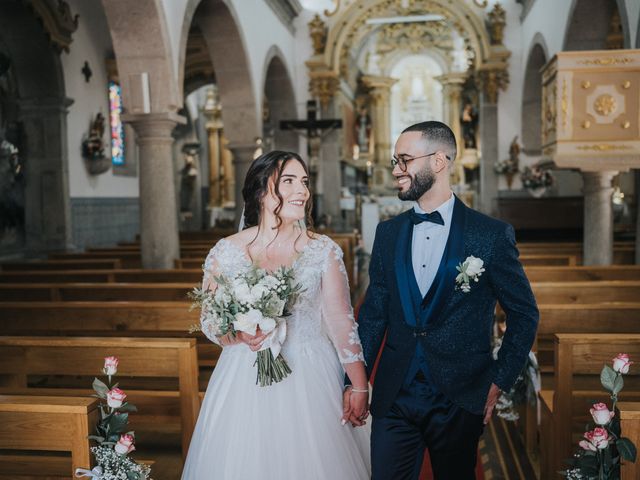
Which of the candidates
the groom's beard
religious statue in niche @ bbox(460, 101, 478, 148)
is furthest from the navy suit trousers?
religious statue in niche @ bbox(460, 101, 478, 148)

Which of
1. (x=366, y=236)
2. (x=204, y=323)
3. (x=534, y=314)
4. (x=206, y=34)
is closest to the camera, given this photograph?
(x=534, y=314)

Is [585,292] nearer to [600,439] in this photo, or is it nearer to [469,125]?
[600,439]

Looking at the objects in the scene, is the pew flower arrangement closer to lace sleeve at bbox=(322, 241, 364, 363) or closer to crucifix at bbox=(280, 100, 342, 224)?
lace sleeve at bbox=(322, 241, 364, 363)

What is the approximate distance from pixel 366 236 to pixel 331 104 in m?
3.90

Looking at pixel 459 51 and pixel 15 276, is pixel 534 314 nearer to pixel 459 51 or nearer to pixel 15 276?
pixel 15 276

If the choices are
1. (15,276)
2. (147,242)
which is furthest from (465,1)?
(15,276)

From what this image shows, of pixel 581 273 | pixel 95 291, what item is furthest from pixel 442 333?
pixel 581 273

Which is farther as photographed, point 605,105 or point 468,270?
point 605,105

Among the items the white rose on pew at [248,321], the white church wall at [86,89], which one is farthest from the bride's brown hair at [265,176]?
the white church wall at [86,89]

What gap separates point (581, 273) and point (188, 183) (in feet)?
44.2

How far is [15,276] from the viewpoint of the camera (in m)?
6.13

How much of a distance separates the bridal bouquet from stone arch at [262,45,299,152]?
12.5 metres

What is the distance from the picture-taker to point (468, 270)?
2180 mm

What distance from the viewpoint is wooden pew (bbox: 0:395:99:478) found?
88.0 inches
